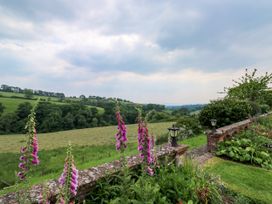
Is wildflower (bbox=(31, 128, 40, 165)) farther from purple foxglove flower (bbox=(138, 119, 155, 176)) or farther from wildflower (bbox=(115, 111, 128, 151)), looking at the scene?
purple foxglove flower (bbox=(138, 119, 155, 176))

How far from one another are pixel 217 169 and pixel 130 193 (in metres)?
4.15

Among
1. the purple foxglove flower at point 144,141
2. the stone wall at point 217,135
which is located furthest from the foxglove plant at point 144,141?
the stone wall at point 217,135

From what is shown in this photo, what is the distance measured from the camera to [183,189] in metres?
3.72

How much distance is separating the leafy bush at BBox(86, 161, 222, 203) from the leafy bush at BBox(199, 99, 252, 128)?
8.32 m

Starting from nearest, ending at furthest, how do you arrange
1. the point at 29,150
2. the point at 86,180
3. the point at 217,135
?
the point at 29,150
the point at 86,180
the point at 217,135

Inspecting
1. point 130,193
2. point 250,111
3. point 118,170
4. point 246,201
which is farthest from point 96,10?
point 250,111

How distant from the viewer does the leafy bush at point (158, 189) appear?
3045 mm

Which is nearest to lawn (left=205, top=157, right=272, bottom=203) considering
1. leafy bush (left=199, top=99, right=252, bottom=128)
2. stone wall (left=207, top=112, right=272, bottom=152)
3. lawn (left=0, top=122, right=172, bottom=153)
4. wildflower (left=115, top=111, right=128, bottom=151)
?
stone wall (left=207, top=112, right=272, bottom=152)

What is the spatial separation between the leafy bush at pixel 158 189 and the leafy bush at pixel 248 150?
301 cm

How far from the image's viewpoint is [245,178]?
5.77m

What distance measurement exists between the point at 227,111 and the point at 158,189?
10.3 meters

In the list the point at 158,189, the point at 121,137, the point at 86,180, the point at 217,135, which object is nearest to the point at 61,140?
the point at 217,135

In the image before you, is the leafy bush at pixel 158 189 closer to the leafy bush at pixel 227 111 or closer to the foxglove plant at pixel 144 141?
the foxglove plant at pixel 144 141

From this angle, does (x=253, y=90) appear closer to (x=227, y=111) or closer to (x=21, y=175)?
(x=227, y=111)
